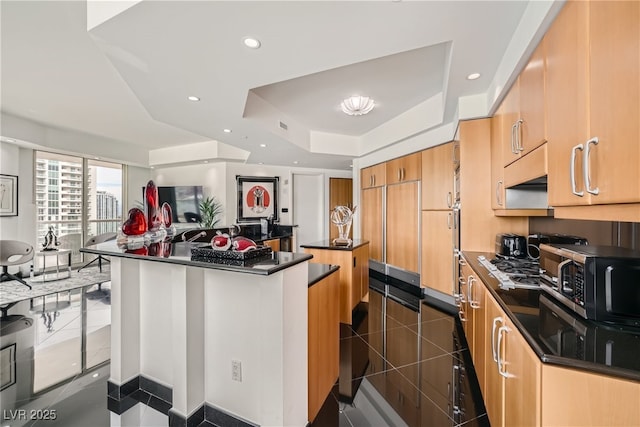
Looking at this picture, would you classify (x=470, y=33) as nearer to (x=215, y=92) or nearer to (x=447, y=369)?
(x=215, y=92)

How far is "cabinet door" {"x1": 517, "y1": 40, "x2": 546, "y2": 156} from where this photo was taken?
143cm

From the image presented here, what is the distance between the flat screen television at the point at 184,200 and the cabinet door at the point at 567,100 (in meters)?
6.63

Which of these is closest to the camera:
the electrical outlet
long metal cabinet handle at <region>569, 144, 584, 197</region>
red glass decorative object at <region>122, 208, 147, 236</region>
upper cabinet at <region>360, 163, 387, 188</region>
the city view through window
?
long metal cabinet handle at <region>569, 144, 584, 197</region>

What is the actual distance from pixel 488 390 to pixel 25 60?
4935mm

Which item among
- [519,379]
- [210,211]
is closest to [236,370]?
[519,379]

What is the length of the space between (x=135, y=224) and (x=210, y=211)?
14.5 feet

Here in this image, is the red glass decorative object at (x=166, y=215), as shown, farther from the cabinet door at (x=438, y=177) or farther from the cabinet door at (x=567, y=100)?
the cabinet door at (x=438, y=177)

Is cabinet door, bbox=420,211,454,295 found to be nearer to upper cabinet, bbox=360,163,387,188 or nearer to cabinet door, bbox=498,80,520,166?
upper cabinet, bbox=360,163,387,188

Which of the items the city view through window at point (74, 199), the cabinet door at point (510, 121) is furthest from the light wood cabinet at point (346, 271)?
the city view through window at point (74, 199)

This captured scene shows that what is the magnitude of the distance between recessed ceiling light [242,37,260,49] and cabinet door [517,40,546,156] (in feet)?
5.46

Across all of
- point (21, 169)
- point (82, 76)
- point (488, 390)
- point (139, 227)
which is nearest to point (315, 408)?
point (488, 390)

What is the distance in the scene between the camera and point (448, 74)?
220 cm

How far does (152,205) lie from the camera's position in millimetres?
2164

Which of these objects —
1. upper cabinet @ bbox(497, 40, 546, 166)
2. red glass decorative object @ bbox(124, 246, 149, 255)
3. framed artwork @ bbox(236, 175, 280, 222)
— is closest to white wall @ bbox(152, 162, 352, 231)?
framed artwork @ bbox(236, 175, 280, 222)
